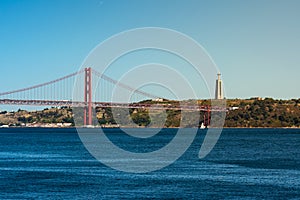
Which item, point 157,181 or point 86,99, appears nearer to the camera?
point 157,181

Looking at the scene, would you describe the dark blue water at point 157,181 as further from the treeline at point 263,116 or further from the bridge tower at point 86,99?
the treeline at point 263,116

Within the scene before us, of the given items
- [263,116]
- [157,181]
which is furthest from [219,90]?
[157,181]

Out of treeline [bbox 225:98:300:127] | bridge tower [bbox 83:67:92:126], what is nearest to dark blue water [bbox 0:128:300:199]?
bridge tower [bbox 83:67:92:126]

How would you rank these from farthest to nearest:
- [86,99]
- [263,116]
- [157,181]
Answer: [263,116], [86,99], [157,181]

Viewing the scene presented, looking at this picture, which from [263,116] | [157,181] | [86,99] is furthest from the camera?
[263,116]

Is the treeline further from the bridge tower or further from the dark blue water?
the dark blue water

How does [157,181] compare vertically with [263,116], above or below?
below

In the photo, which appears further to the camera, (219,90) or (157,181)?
(219,90)

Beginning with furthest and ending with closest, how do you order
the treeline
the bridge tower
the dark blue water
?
the treeline
the bridge tower
the dark blue water

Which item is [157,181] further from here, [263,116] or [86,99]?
[263,116]

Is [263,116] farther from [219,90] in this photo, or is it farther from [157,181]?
[157,181]

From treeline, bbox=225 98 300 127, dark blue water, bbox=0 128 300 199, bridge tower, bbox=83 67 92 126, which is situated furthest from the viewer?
treeline, bbox=225 98 300 127

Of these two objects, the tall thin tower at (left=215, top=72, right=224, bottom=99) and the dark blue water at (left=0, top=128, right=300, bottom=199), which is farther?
the tall thin tower at (left=215, top=72, right=224, bottom=99)

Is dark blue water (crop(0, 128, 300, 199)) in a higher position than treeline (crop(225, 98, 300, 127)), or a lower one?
lower
